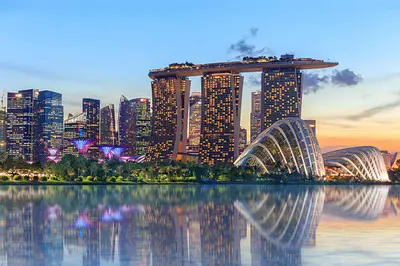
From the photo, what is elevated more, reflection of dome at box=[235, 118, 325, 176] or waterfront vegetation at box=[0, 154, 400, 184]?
reflection of dome at box=[235, 118, 325, 176]

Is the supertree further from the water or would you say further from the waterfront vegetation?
the water

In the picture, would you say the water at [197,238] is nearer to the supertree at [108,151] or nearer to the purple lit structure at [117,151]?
the supertree at [108,151]

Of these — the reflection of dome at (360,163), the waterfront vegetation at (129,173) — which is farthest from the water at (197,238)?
the reflection of dome at (360,163)

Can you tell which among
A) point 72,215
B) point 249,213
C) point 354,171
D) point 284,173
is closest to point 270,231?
point 249,213

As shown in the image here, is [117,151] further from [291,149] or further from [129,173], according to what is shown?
[291,149]

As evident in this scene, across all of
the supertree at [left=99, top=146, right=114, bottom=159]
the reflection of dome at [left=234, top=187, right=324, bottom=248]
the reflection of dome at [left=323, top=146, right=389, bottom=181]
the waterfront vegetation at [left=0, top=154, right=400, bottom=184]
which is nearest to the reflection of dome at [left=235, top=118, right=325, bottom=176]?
the waterfront vegetation at [left=0, top=154, right=400, bottom=184]

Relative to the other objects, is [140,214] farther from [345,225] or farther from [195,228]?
[345,225]

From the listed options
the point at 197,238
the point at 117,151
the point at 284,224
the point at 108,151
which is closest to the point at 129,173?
the point at 108,151
